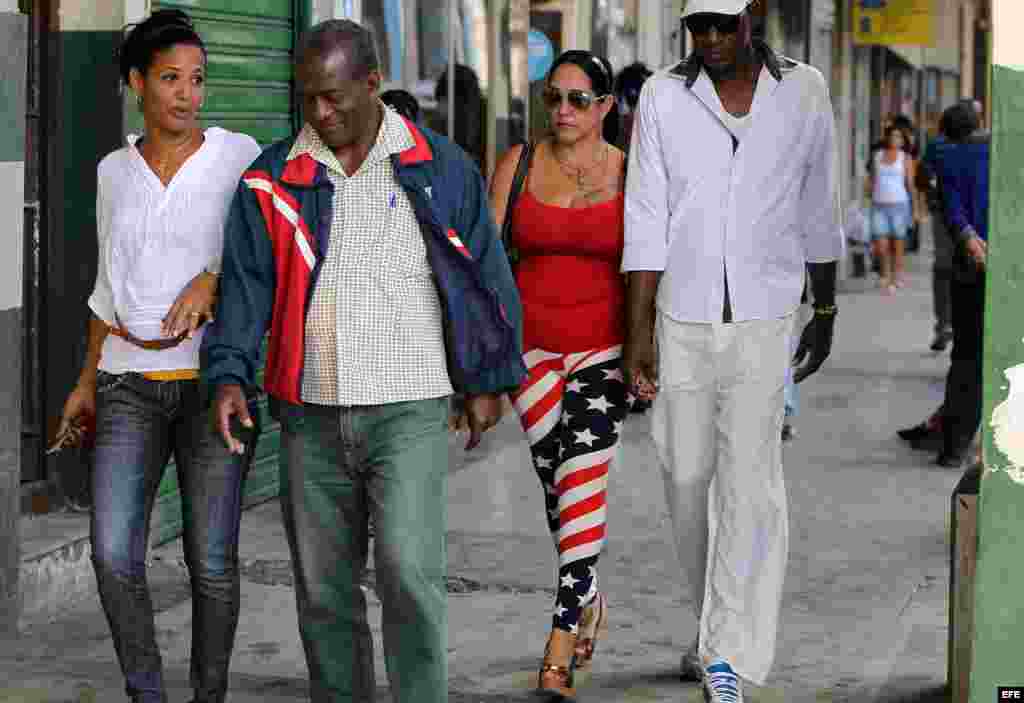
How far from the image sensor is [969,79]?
58.6m

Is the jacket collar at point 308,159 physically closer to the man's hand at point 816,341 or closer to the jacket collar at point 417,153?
the jacket collar at point 417,153

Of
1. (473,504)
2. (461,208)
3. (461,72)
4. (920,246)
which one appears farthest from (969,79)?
(461,208)

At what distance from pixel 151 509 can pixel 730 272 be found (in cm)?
164

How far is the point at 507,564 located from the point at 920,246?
26703 mm

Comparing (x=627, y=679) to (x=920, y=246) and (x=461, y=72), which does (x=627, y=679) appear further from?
(x=920, y=246)

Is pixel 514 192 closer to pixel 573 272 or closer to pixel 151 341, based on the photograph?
pixel 573 272

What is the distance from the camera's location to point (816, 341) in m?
6.19

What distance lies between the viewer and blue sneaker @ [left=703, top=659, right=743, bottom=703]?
5766 mm

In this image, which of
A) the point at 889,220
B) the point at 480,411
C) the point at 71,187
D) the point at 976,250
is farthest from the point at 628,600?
the point at 889,220

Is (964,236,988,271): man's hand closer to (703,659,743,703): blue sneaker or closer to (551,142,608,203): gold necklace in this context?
(551,142,608,203): gold necklace

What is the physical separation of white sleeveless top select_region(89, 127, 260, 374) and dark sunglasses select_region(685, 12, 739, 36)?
51.6 inches

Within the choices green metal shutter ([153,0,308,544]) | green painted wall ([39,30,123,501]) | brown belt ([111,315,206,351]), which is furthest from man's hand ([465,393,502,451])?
green metal shutter ([153,0,308,544])

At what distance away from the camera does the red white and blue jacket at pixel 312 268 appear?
4.78m

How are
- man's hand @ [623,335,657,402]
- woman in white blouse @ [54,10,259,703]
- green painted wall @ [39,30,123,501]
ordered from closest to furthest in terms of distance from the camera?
woman in white blouse @ [54,10,259,703] < man's hand @ [623,335,657,402] < green painted wall @ [39,30,123,501]
